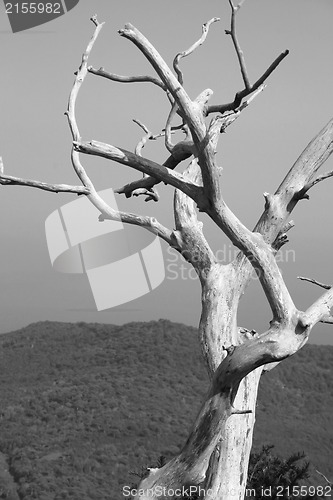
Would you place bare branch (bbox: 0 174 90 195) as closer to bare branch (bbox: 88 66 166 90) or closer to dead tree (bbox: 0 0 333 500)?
dead tree (bbox: 0 0 333 500)

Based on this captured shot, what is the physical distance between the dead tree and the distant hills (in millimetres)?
11255

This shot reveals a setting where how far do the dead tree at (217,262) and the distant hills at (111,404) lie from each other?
1126cm

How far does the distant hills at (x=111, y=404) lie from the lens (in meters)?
16.3

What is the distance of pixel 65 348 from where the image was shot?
2556 centimetres

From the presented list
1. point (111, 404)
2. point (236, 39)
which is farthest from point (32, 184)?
point (111, 404)

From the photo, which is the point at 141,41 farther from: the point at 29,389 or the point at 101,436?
the point at 29,389

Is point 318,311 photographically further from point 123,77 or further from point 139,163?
point 123,77

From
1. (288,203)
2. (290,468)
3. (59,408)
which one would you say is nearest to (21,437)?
(59,408)

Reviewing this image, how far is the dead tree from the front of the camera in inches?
150

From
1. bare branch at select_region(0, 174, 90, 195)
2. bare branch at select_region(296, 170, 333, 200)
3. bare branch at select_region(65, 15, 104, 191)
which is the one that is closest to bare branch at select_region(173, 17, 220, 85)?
bare branch at select_region(65, 15, 104, 191)

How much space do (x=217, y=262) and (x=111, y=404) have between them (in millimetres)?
15744

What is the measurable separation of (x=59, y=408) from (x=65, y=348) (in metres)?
5.75

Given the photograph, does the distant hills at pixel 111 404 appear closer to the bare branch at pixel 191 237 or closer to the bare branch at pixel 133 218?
the bare branch at pixel 133 218

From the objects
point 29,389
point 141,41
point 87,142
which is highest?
point 29,389
